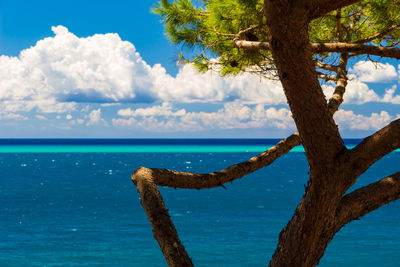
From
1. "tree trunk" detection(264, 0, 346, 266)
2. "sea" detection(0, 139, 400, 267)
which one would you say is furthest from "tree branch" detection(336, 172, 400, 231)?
"sea" detection(0, 139, 400, 267)

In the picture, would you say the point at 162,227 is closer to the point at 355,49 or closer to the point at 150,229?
the point at 355,49

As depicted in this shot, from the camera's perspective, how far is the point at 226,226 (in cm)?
2175

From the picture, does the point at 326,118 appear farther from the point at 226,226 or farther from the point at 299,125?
the point at 226,226

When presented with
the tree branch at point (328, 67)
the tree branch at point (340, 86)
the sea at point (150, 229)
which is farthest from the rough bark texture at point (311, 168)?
the sea at point (150, 229)

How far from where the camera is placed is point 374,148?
252 centimetres

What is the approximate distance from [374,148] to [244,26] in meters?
2.08

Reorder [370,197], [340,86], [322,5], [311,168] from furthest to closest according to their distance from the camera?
[340,86] < [370,197] < [311,168] < [322,5]

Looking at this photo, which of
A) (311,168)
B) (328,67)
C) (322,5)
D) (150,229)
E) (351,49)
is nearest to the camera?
(322,5)

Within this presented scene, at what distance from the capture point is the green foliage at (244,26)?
4.18 meters

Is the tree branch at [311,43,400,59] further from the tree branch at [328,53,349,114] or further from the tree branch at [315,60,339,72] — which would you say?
the tree branch at [315,60,339,72]

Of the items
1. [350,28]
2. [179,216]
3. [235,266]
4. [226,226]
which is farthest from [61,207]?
[350,28]

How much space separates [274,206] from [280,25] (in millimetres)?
26119

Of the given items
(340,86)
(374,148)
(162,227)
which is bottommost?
(162,227)

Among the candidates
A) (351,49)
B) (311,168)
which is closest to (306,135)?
(311,168)
